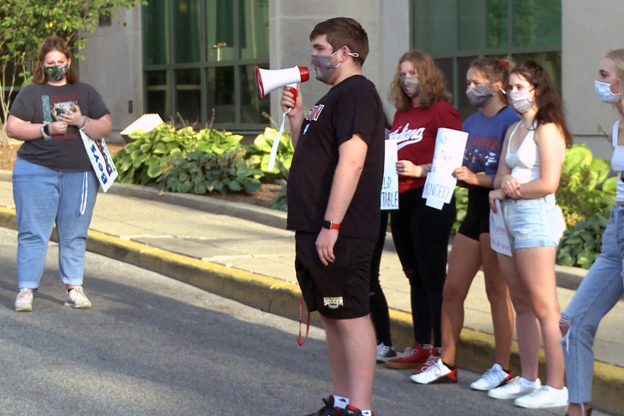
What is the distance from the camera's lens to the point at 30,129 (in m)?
7.09

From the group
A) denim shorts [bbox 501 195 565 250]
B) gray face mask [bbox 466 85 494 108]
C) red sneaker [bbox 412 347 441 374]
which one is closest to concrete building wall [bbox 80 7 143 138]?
red sneaker [bbox 412 347 441 374]

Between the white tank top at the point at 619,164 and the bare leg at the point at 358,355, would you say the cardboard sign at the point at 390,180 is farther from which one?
the white tank top at the point at 619,164

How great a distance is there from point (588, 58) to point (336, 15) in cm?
534

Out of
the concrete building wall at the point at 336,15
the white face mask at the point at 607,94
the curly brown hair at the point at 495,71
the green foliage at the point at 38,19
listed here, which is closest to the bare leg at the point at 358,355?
the white face mask at the point at 607,94

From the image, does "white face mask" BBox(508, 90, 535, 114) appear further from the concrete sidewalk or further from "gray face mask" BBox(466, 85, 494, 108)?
the concrete sidewalk

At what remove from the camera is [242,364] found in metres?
6.15

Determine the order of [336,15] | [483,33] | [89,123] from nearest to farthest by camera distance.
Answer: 1. [89,123]
2. [483,33]
3. [336,15]

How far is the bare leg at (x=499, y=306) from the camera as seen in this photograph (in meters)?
5.64

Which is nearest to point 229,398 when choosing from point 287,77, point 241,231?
point 287,77

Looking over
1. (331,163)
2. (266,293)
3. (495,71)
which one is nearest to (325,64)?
(331,163)

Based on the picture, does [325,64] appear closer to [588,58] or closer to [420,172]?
[420,172]

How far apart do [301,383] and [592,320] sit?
1.90m

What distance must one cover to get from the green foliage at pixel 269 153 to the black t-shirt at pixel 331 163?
8.14 metres

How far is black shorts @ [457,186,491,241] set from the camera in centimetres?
560
